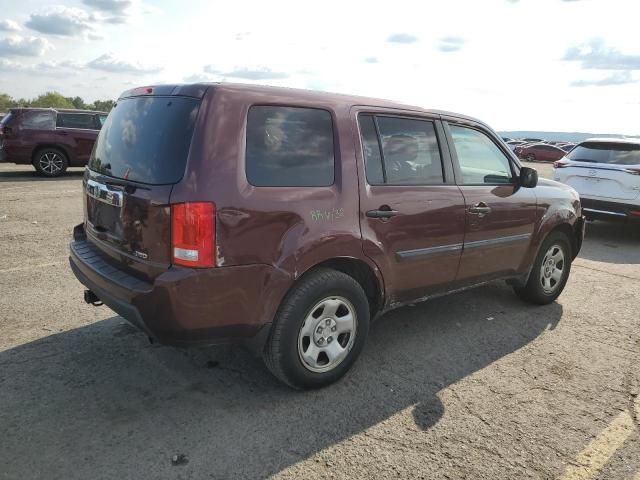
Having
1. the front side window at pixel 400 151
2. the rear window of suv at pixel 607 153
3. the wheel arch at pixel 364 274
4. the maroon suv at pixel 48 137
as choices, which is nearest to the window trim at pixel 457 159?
the front side window at pixel 400 151

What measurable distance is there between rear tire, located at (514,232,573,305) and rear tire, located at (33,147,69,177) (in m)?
12.0

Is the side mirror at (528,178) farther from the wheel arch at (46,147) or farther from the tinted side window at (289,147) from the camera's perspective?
the wheel arch at (46,147)

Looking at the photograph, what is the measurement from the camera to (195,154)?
8.77 ft

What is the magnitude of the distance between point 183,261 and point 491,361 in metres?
2.41

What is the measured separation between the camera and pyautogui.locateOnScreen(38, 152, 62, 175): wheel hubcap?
13.1 metres

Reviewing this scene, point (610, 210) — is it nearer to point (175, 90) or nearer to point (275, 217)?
point (275, 217)

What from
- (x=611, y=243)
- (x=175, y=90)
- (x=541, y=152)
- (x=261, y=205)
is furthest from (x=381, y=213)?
(x=541, y=152)

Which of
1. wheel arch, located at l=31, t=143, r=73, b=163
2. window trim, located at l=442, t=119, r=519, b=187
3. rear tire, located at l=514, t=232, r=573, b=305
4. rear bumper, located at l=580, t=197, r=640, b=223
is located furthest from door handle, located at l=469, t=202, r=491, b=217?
wheel arch, located at l=31, t=143, r=73, b=163

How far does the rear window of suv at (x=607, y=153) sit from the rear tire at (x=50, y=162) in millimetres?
11665

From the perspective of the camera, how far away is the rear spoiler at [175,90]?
2.82 m

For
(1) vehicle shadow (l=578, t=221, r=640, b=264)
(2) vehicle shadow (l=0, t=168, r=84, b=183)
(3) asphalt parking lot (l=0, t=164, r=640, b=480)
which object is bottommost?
(3) asphalt parking lot (l=0, t=164, r=640, b=480)

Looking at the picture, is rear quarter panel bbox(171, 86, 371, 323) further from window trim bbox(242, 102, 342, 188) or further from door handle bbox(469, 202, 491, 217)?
door handle bbox(469, 202, 491, 217)

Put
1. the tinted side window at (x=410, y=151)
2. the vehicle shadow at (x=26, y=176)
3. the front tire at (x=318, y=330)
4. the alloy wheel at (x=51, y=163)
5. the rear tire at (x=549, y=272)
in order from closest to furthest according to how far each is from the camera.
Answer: the front tire at (x=318, y=330) < the tinted side window at (x=410, y=151) < the rear tire at (x=549, y=272) < the vehicle shadow at (x=26, y=176) < the alloy wheel at (x=51, y=163)

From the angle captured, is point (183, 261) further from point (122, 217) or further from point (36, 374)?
point (36, 374)
